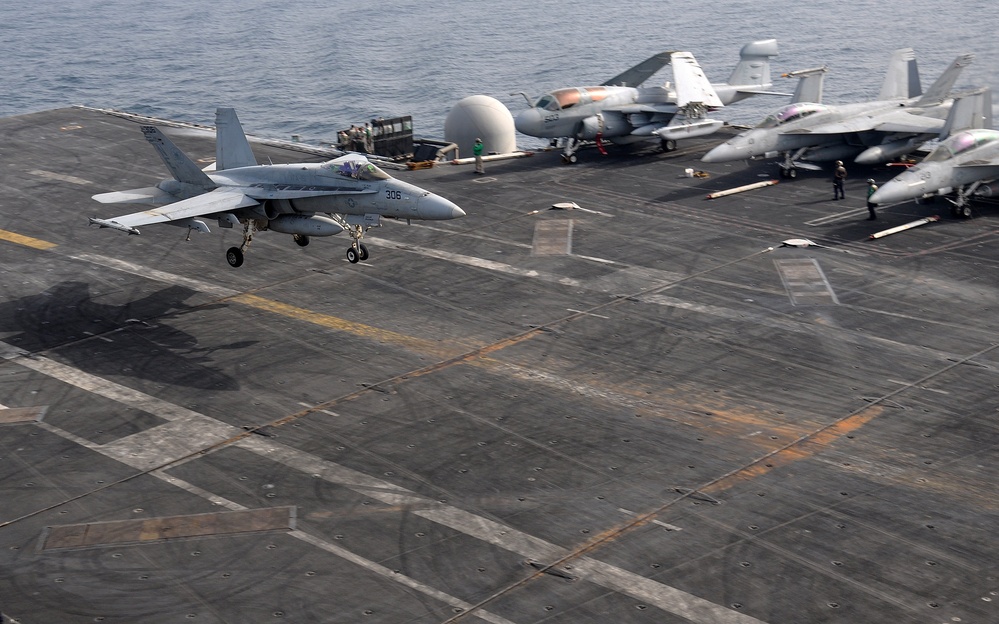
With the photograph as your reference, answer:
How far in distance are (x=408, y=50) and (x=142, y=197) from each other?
89.4 meters

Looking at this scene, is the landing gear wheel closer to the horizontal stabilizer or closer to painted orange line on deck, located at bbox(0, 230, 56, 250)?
the horizontal stabilizer

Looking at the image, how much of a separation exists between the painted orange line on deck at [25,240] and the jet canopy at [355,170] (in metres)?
15.1

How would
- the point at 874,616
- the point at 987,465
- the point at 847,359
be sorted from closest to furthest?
the point at 874,616, the point at 987,465, the point at 847,359

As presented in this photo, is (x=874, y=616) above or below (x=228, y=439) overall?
below

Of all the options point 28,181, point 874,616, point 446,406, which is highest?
point 28,181

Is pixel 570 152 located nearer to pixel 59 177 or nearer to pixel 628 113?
pixel 628 113

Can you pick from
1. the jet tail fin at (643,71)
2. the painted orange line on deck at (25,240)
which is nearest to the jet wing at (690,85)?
the jet tail fin at (643,71)

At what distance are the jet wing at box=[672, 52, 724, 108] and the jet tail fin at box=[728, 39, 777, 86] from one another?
614 centimetres

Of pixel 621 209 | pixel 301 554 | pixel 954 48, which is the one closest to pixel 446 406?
pixel 301 554

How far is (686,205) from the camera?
153ft

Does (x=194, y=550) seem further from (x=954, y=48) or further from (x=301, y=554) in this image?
(x=954, y=48)

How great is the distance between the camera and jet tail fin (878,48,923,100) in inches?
2199

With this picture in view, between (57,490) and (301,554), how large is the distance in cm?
690

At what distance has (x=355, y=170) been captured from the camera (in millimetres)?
35344
